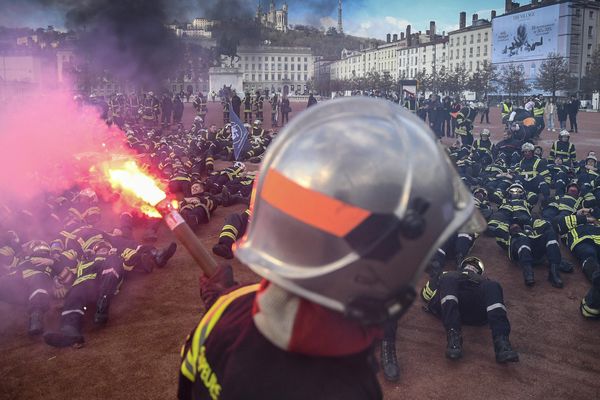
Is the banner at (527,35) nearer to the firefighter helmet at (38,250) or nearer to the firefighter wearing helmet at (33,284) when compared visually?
the firefighter helmet at (38,250)

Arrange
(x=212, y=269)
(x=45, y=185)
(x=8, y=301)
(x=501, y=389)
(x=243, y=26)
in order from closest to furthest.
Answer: (x=212, y=269) < (x=501, y=389) < (x=8, y=301) < (x=45, y=185) < (x=243, y=26)

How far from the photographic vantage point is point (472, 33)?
3607 inches

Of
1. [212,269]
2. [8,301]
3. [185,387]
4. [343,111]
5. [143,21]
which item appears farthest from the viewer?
[143,21]

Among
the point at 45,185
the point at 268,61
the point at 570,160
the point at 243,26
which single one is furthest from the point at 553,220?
the point at 268,61

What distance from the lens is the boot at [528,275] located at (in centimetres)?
725

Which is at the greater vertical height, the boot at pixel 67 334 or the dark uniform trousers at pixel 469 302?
the dark uniform trousers at pixel 469 302

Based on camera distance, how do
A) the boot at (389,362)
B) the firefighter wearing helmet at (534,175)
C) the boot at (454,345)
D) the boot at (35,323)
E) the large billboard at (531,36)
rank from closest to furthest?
the boot at (389,362) < the boot at (454,345) < the boot at (35,323) < the firefighter wearing helmet at (534,175) < the large billboard at (531,36)

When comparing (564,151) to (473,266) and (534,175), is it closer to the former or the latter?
(534,175)

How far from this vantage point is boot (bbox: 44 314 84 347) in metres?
5.51

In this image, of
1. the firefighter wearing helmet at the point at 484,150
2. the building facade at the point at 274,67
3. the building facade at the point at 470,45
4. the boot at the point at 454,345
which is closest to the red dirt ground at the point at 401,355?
the boot at the point at 454,345

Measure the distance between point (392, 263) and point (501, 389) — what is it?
414cm

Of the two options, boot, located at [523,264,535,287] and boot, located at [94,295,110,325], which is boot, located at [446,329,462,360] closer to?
boot, located at [523,264,535,287]

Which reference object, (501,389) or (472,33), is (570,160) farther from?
(472,33)

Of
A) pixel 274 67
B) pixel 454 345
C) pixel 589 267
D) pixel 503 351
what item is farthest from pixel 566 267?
pixel 274 67
